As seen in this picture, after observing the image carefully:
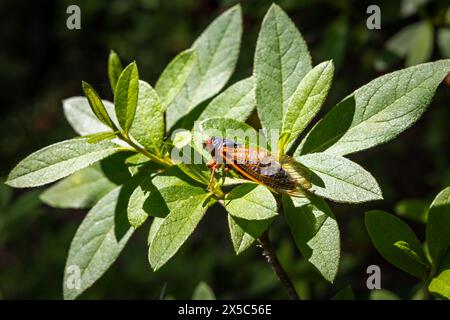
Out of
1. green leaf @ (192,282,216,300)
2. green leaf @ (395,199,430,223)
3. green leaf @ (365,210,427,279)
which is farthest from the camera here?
green leaf @ (395,199,430,223)

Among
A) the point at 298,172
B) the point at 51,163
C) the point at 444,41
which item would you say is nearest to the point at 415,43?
the point at 444,41

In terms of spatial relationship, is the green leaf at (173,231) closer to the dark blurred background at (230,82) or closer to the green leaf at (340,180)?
the green leaf at (340,180)

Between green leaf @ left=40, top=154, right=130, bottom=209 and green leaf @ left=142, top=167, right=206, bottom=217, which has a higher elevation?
green leaf @ left=142, top=167, right=206, bottom=217

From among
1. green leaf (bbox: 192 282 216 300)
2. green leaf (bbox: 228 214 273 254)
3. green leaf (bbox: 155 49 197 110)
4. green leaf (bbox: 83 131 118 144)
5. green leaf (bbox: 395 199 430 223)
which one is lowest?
green leaf (bbox: 192 282 216 300)

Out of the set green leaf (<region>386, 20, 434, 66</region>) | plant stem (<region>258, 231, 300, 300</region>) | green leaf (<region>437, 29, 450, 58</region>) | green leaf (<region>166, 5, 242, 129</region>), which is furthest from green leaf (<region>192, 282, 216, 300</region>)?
green leaf (<region>437, 29, 450, 58</region>)

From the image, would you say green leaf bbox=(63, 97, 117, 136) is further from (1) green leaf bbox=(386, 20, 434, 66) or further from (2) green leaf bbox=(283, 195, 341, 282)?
(1) green leaf bbox=(386, 20, 434, 66)

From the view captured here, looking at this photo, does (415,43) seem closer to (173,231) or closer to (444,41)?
(444,41)
